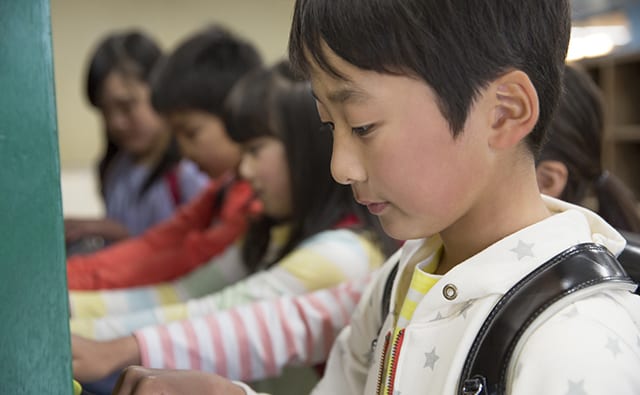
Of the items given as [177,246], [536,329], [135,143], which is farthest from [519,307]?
[135,143]

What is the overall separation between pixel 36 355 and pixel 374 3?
31 cm

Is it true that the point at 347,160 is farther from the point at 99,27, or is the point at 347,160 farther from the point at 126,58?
the point at 99,27

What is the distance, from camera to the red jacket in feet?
5.20

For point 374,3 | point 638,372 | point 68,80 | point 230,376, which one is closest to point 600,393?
point 638,372

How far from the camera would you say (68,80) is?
4988 mm

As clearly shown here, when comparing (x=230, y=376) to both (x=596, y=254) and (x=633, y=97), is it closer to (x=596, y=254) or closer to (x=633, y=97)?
(x=596, y=254)

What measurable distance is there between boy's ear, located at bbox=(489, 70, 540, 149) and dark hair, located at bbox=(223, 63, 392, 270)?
21.9 inches

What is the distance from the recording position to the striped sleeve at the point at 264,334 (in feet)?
2.94

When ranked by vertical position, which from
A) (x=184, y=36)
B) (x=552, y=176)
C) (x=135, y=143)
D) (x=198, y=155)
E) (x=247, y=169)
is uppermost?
(x=552, y=176)

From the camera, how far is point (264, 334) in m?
0.93

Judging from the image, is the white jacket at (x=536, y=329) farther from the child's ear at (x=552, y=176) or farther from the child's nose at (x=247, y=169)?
→ the child's nose at (x=247, y=169)

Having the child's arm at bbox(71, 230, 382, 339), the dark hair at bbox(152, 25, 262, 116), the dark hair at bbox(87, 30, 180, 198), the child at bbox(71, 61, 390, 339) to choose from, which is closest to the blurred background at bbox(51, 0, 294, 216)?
the dark hair at bbox(87, 30, 180, 198)

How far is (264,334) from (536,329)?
1.61 ft

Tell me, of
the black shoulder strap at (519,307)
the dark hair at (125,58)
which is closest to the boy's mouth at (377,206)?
the black shoulder strap at (519,307)
